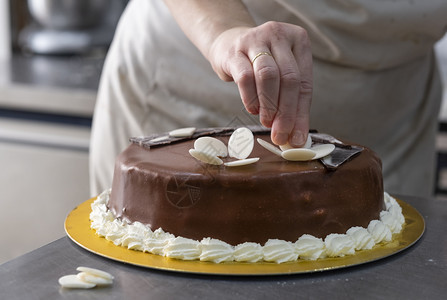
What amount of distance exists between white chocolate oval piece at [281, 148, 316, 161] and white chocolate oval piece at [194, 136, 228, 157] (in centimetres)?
10

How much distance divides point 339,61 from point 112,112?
0.58 m

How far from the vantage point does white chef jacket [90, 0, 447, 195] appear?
1426 mm

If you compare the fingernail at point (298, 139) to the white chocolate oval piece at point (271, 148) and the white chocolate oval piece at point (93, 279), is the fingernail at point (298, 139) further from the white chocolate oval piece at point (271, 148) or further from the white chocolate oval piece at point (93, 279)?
the white chocolate oval piece at point (93, 279)

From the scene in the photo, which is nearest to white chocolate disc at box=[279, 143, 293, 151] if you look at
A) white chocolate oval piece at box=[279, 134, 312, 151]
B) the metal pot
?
white chocolate oval piece at box=[279, 134, 312, 151]

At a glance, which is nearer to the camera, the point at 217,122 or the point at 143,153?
the point at 143,153

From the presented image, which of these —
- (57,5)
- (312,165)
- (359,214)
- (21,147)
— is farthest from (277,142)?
(57,5)

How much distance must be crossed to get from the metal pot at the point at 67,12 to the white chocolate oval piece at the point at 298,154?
2.14 metres

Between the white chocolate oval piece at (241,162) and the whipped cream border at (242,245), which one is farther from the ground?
the white chocolate oval piece at (241,162)

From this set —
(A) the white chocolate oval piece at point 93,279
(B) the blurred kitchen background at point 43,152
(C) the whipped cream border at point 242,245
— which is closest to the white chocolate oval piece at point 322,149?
(C) the whipped cream border at point 242,245

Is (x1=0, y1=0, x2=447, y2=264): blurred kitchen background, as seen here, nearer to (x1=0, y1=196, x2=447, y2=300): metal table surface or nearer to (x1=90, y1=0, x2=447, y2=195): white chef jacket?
(x1=90, y1=0, x2=447, y2=195): white chef jacket

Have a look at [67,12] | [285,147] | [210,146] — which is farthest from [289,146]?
[67,12]

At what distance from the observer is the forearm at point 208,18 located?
3.86ft

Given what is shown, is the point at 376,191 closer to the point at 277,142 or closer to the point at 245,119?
the point at 277,142

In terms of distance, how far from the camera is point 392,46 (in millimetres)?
1475
